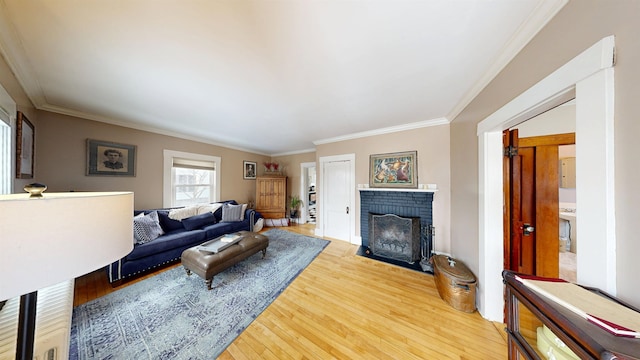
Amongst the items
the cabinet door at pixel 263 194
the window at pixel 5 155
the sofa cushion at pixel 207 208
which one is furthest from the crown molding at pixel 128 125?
the sofa cushion at pixel 207 208

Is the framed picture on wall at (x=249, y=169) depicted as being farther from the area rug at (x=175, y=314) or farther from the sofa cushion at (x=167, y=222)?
the area rug at (x=175, y=314)

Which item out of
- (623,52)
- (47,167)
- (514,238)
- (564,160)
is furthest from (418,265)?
(47,167)

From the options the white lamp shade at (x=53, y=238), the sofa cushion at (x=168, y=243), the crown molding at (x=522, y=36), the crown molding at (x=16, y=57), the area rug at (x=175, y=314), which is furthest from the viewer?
the sofa cushion at (x=168, y=243)

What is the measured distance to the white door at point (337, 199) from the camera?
3.64 metres

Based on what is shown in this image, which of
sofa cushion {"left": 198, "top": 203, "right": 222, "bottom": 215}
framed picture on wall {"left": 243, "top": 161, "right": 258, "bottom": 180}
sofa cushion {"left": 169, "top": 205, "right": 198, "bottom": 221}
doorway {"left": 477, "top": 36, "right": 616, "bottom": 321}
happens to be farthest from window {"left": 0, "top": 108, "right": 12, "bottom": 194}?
doorway {"left": 477, "top": 36, "right": 616, "bottom": 321}

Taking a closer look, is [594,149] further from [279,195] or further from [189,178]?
[189,178]

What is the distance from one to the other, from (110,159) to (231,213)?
6.90 ft

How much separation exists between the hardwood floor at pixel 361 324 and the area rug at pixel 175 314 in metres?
0.19

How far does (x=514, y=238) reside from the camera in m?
1.78

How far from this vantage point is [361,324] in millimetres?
1635

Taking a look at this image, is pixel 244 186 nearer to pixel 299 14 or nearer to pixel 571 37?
pixel 299 14

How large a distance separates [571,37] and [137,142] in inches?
204

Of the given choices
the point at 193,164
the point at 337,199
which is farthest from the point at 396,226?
the point at 193,164

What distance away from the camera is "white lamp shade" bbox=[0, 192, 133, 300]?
0.43 m
